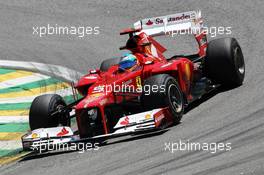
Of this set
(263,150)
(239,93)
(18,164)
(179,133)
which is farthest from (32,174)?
(239,93)

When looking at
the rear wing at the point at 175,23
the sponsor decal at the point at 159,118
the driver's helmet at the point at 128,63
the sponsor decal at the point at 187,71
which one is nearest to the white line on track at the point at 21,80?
the rear wing at the point at 175,23

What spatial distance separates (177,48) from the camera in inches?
669

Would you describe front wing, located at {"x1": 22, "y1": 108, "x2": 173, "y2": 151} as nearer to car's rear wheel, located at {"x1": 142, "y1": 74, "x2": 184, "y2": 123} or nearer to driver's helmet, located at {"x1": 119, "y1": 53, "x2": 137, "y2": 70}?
car's rear wheel, located at {"x1": 142, "y1": 74, "x2": 184, "y2": 123}

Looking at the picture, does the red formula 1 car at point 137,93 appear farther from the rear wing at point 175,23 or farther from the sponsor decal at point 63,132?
the rear wing at point 175,23

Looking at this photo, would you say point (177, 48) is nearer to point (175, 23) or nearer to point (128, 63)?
point (175, 23)

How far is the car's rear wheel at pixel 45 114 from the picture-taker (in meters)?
12.4

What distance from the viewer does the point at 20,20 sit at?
63.8 feet

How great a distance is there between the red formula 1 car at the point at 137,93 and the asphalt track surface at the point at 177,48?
10.9 inches

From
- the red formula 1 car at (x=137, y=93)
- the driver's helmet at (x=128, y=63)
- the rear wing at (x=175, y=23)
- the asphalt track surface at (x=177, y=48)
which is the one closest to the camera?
the asphalt track surface at (x=177, y=48)

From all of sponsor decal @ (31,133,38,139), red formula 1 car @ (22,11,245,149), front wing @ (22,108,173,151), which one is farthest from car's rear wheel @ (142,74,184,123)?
sponsor decal @ (31,133,38,139)

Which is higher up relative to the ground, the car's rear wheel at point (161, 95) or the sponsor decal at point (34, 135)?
the car's rear wheel at point (161, 95)

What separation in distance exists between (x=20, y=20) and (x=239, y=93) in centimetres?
807

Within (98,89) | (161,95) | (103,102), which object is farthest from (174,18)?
(103,102)

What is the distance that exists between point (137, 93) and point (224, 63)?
70.4 inches
